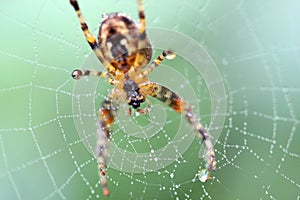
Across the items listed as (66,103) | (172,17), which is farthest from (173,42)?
(66,103)

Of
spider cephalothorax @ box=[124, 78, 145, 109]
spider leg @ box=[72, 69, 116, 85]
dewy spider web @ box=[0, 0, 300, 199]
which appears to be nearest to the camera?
spider leg @ box=[72, 69, 116, 85]

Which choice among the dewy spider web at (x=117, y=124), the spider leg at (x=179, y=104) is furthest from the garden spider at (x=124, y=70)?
the dewy spider web at (x=117, y=124)

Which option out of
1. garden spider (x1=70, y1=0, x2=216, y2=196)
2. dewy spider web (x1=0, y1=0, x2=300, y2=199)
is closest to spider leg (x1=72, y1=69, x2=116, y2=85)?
garden spider (x1=70, y1=0, x2=216, y2=196)

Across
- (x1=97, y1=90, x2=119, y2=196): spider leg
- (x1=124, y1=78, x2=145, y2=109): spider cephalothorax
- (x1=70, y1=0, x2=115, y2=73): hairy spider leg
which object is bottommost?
(x1=97, y1=90, x2=119, y2=196): spider leg

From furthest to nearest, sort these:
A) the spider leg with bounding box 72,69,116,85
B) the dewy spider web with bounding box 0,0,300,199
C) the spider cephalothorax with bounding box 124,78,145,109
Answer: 1. the dewy spider web with bounding box 0,0,300,199
2. the spider cephalothorax with bounding box 124,78,145,109
3. the spider leg with bounding box 72,69,116,85

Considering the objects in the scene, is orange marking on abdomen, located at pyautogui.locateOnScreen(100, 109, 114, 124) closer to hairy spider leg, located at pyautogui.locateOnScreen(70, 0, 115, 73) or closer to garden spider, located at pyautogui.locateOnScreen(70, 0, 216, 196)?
garden spider, located at pyautogui.locateOnScreen(70, 0, 216, 196)

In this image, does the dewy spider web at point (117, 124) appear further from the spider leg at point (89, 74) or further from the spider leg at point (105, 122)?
the spider leg at point (89, 74)

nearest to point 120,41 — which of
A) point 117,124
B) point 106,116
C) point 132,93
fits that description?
point 132,93
